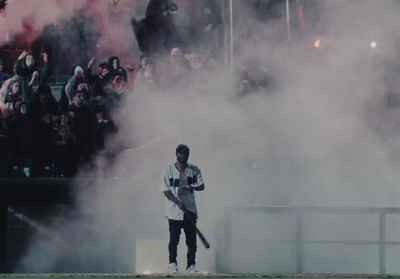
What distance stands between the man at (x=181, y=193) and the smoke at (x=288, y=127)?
409 centimetres

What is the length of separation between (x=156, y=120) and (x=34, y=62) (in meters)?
1.65

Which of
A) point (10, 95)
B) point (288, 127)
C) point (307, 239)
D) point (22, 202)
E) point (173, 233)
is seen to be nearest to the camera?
point (173, 233)

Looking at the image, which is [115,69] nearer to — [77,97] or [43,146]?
[77,97]

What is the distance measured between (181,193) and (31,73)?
4.80 m

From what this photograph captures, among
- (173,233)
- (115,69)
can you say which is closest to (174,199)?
(173,233)

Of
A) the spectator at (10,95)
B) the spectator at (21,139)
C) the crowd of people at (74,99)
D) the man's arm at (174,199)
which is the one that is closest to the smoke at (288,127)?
the crowd of people at (74,99)

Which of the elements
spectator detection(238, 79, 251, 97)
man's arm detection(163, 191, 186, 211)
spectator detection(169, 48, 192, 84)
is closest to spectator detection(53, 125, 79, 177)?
spectator detection(169, 48, 192, 84)

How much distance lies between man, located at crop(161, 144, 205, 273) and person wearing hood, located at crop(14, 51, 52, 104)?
4630mm

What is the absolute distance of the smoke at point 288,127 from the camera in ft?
36.5

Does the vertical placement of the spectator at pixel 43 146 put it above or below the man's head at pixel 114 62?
below

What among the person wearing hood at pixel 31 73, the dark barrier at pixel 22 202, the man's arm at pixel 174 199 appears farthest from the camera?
the person wearing hood at pixel 31 73

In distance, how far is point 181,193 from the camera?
22.2 feet

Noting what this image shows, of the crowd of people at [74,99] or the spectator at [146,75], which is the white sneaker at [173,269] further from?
the spectator at [146,75]

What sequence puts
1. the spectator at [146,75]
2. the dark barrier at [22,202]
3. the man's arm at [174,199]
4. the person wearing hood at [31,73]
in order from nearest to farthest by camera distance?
the man's arm at [174,199]
the dark barrier at [22,202]
the person wearing hood at [31,73]
the spectator at [146,75]
